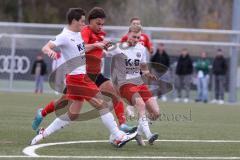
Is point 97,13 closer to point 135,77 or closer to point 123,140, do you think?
point 135,77

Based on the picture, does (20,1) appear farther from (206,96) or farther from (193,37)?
(206,96)

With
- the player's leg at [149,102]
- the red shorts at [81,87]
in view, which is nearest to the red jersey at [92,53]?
the red shorts at [81,87]

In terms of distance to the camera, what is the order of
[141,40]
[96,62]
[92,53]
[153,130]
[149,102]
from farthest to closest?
[153,130]
[141,40]
[149,102]
[96,62]
[92,53]

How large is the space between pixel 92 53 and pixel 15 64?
17.4 meters

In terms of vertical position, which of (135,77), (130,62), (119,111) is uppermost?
(130,62)

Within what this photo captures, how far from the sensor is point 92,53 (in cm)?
1137

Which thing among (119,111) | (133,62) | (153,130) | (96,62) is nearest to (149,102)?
(119,111)

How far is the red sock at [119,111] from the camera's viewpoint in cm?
1156

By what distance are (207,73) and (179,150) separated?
53.5ft

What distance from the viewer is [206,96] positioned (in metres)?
26.8

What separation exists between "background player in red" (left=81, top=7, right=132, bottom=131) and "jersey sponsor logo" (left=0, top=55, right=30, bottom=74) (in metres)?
16.8

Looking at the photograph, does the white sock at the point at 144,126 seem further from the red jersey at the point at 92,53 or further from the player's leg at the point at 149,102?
the red jersey at the point at 92,53

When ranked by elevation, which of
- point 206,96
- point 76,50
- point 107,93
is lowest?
point 206,96

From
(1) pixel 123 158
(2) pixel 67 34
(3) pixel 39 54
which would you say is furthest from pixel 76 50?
(3) pixel 39 54
